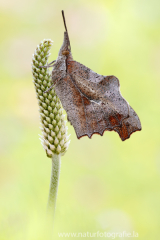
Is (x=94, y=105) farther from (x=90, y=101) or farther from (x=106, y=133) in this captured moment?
(x=106, y=133)

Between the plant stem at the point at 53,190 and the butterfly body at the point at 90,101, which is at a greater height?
the butterfly body at the point at 90,101

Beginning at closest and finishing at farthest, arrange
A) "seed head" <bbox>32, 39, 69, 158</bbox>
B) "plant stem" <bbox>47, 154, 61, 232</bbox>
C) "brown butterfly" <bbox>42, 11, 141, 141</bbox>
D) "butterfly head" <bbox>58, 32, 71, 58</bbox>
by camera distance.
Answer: "plant stem" <bbox>47, 154, 61, 232</bbox> → "seed head" <bbox>32, 39, 69, 158</bbox> → "brown butterfly" <bbox>42, 11, 141, 141</bbox> → "butterfly head" <bbox>58, 32, 71, 58</bbox>

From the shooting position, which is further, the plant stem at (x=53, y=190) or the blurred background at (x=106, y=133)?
the blurred background at (x=106, y=133)

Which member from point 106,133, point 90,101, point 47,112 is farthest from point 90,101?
point 106,133

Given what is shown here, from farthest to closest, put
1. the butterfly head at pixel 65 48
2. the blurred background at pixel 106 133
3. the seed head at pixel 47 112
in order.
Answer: the blurred background at pixel 106 133, the butterfly head at pixel 65 48, the seed head at pixel 47 112

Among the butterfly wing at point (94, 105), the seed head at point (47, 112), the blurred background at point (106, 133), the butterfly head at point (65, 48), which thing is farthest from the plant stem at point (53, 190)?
the blurred background at point (106, 133)

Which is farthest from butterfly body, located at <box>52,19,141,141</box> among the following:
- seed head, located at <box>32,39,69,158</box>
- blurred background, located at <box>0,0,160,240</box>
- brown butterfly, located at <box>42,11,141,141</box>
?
blurred background, located at <box>0,0,160,240</box>

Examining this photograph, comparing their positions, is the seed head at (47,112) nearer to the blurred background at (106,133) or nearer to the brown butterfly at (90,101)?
the brown butterfly at (90,101)

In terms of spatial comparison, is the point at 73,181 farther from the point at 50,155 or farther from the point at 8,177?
the point at 50,155

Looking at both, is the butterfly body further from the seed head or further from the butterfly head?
the seed head
